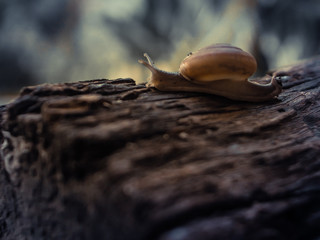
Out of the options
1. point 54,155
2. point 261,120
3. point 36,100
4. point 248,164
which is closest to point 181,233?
point 248,164

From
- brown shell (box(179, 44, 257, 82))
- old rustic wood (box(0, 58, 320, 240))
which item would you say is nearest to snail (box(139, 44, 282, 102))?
brown shell (box(179, 44, 257, 82))

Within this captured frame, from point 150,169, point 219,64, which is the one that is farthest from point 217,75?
point 150,169

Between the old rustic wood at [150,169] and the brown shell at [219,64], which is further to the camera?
the brown shell at [219,64]

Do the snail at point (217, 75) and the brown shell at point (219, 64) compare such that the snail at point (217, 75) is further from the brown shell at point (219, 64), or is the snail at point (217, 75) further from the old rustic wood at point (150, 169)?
the old rustic wood at point (150, 169)

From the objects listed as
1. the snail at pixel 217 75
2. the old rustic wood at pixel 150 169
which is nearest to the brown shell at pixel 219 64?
the snail at pixel 217 75

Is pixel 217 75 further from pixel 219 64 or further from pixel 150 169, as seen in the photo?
pixel 150 169

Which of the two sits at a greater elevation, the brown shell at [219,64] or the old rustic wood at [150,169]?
the brown shell at [219,64]

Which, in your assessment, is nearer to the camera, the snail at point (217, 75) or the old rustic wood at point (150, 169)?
the old rustic wood at point (150, 169)
